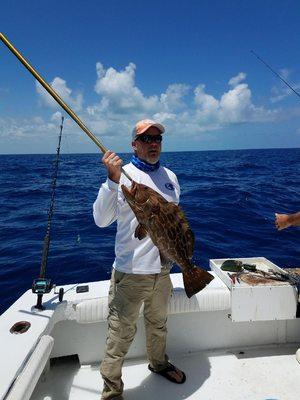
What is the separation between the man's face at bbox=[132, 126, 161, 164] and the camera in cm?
313

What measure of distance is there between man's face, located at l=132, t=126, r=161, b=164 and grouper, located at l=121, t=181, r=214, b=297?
2.37 feet

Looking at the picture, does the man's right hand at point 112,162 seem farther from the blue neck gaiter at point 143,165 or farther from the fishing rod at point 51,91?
the blue neck gaiter at point 143,165

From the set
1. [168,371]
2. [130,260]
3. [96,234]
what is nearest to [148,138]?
[130,260]

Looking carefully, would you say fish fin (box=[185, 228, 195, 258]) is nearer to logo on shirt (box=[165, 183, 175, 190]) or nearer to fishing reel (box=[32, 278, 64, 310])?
logo on shirt (box=[165, 183, 175, 190])

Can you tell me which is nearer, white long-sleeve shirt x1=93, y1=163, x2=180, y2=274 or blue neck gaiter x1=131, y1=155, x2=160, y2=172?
white long-sleeve shirt x1=93, y1=163, x2=180, y2=274

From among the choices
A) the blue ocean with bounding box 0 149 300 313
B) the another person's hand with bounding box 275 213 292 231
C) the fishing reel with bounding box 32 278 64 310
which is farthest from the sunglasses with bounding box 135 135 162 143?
the blue ocean with bounding box 0 149 300 313

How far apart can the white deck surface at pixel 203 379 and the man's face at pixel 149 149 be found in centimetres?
235

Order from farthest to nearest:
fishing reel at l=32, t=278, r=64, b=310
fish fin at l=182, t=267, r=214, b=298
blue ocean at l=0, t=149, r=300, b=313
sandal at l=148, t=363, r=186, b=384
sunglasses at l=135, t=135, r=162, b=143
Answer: blue ocean at l=0, t=149, r=300, b=313, sandal at l=148, t=363, r=186, b=384, fishing reel at l=32, t=278, r=64, b=310, sunglasses at l=135, t=135, r=162, b=143, fish fin at l=182, t=267, r=214, b=298

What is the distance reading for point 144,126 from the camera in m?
3.12

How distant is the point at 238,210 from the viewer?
13.7 meters

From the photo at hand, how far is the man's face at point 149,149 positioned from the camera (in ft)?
10.3

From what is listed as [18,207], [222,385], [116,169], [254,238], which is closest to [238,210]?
[254,238]

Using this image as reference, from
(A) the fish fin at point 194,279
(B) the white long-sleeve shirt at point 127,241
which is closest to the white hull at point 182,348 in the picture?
(B) the white long-sleeve shirt at point 127,241

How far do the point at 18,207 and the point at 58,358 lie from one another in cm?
1232
